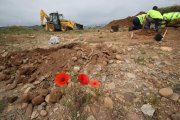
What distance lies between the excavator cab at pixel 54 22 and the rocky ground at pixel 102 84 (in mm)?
13248

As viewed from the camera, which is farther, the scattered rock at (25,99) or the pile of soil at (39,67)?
the pile of soil at (39,67)

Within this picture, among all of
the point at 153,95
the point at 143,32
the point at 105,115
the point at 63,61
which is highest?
the point at 143,32

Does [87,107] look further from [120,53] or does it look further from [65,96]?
[120,53]

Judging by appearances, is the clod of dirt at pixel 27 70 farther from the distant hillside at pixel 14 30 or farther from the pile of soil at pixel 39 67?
the distant hillside at pixel 14 30

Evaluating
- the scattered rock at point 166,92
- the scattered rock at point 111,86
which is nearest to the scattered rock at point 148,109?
the scattered rock at point 166,92

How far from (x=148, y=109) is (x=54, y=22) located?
1636 cm

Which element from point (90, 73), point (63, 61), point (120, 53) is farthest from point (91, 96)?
point (120, 53)

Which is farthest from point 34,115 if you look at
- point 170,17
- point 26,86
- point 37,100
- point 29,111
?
point 170,17

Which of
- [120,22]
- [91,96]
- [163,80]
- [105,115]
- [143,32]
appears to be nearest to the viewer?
[105,115]

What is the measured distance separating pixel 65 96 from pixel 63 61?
1.24 metres

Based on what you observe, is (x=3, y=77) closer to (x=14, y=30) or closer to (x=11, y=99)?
(x=11, y=99)

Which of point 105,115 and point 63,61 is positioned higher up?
point 63,61

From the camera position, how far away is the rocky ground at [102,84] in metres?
2.59

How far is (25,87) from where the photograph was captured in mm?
3350
